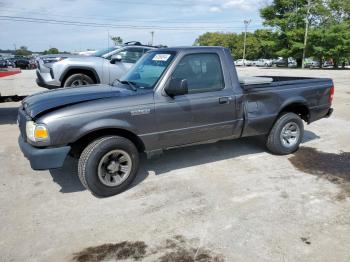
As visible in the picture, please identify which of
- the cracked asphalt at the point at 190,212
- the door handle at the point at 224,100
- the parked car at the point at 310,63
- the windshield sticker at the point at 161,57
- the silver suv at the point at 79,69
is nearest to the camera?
the cracked asphalt at the point at 190,212

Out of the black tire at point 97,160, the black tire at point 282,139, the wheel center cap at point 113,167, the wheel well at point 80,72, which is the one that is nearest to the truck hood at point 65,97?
the black tire at point 97,160

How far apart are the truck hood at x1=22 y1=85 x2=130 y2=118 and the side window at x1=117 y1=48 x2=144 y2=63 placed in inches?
205

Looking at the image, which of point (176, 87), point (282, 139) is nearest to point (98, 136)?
point (176, 87)

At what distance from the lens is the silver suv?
910 centimetres

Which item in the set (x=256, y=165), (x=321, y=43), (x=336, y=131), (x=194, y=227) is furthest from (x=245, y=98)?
(x=321, y=43)

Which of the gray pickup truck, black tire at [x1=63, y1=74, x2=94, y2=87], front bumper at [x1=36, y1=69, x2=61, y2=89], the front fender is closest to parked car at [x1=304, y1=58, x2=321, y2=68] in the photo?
black tire at [x1=63, y1=74, x2=94, y2=87]

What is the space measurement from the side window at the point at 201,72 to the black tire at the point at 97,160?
3.77ft

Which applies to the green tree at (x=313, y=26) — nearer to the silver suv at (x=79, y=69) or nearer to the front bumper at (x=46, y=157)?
the silver suv at (x=79, y=69)

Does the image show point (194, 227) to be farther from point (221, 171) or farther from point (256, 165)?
point (256, 165)

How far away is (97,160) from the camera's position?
4039 millimetres

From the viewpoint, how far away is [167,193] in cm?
434

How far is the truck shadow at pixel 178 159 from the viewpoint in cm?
475

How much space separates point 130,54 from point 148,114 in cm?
600

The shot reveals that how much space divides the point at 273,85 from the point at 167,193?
2553 mm
